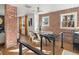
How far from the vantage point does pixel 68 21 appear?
1.82 metres

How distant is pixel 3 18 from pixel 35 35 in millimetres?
583

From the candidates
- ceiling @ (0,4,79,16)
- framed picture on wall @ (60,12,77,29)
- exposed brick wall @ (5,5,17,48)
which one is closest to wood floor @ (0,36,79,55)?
exposed brick wall @ (5,5,17,48)

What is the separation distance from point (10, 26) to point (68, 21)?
0.94m

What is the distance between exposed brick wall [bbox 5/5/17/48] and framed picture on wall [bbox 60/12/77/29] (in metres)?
0.77

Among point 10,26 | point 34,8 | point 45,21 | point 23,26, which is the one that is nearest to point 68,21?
point 45,21

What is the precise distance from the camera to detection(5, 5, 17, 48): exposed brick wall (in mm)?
1783

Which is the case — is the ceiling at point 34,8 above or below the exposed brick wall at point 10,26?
above

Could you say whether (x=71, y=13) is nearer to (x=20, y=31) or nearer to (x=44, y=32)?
(x=44, y=32)

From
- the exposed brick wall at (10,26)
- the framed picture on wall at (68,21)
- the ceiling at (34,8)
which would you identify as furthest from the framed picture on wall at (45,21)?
the exposed brick wall at (10,26)

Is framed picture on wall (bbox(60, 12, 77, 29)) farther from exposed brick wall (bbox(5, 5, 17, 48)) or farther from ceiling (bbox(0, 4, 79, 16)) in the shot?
exposed brick wall (bbox(5, 5, 17, 48))

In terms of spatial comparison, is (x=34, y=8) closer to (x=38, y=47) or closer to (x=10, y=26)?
(x=10, y=26)

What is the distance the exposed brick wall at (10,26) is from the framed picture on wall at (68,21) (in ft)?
2.54

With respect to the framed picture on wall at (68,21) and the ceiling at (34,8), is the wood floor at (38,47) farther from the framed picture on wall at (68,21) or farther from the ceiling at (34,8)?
the ceiling at (34,8)

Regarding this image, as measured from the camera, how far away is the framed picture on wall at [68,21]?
1753mm
